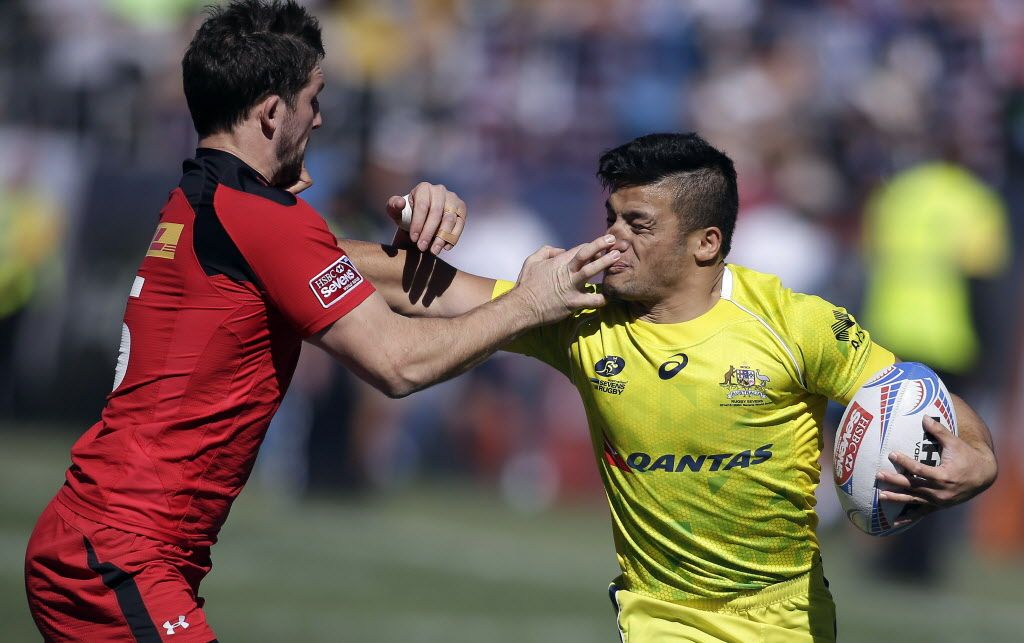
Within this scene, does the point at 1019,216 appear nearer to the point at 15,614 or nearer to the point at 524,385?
the point at 524,385

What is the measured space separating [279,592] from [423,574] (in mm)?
1141

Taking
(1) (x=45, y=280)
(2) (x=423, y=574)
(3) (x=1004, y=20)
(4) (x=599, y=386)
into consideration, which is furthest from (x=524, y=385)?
(4) (x=599, y=386)

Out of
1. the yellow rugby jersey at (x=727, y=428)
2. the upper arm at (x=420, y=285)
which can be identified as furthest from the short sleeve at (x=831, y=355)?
the upper arm at (x=420, y=285)

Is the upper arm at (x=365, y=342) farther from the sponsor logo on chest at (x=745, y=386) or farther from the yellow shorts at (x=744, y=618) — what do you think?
the yellow shorts at (x=744, y=618)

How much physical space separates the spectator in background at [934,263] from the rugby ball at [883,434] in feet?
20.5

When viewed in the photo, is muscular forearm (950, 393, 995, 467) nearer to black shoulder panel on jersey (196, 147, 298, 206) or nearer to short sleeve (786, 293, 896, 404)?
short sleeve (786, 293, 896, 404)

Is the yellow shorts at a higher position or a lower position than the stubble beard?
lower

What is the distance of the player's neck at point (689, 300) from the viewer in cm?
453

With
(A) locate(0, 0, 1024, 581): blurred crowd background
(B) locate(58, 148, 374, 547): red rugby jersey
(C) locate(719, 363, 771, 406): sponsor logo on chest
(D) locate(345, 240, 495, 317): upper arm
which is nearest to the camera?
(B) locate(58, 148, 374, 547): red rugby jersey

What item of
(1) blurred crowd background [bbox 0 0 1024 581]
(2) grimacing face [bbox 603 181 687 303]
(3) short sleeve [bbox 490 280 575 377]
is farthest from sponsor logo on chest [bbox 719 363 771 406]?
(1) blurred crowd background [bbox 0 0 1024 581]

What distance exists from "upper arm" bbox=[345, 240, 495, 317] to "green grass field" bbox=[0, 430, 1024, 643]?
3.56 meters

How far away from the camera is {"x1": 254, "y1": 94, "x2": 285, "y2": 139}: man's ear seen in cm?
411

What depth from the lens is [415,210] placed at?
4.57 metres

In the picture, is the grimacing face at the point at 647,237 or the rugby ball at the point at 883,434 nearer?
the rugby ball at the point at 883,434
